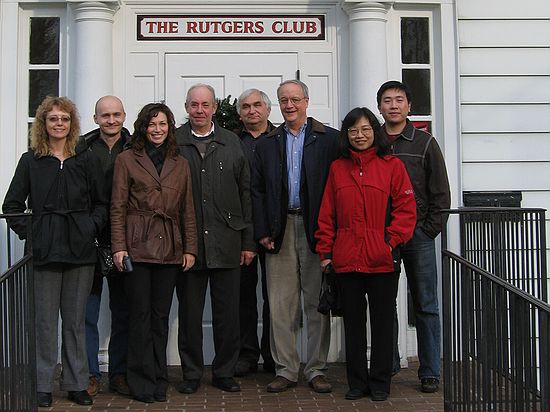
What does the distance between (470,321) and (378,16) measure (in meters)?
3.02

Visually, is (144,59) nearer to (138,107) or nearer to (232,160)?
(138,107)

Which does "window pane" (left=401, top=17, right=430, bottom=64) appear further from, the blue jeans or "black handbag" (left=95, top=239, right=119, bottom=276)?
"black handbag" (left=95, top=239, right=119, bottom=276)

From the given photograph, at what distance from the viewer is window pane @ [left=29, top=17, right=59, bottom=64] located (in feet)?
23.1

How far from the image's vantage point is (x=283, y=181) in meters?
5.88

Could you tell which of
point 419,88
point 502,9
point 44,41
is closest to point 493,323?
point 419,88


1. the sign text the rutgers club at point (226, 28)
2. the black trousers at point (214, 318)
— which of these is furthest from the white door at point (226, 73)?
the black trousers at point (214, 318)

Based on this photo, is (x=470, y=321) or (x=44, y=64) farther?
(x=44, y=64)

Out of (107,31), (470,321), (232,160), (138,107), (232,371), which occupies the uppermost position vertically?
(107,31)

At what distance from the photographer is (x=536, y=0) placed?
7125 millimetres

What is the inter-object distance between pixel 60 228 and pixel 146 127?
82 centimetres

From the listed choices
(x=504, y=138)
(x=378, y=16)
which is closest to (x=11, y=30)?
(x=378, y=16)

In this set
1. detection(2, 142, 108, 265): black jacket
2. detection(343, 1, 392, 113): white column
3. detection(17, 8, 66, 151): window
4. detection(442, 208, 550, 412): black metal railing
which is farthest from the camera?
detection(17, 8, 66, 151): window

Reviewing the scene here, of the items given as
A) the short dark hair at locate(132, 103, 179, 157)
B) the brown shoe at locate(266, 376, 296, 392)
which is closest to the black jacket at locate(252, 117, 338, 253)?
the short dark hair at locate(132, 103, 179, 157)

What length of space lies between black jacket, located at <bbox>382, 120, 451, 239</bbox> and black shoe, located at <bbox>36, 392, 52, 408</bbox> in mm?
2569
